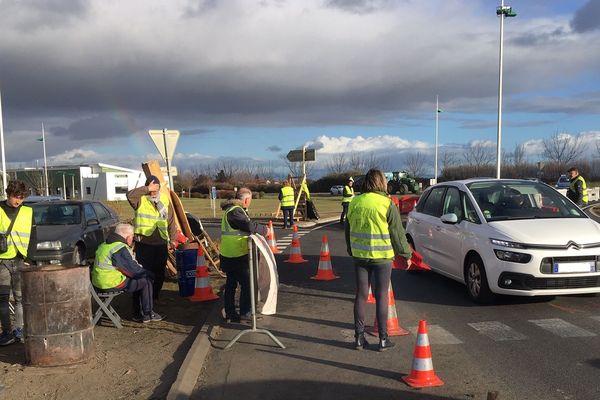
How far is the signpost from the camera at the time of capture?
9.97 meters

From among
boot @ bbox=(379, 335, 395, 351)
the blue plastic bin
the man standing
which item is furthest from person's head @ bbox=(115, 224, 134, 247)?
the man standing

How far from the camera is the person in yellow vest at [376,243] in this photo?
5.48 m

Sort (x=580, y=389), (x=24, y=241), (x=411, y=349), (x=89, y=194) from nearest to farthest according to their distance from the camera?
1. (x=580, y=389)
2. (x=411, y=349)
3. (x=24, y=241)
4. (x=89, y=194)

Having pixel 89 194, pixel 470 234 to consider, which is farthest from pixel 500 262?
pixel 89 194

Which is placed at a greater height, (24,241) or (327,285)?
(24,241)

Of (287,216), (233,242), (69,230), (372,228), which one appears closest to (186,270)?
(233,242)

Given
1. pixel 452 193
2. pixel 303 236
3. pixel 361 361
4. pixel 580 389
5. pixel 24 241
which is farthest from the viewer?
pixel 303 236

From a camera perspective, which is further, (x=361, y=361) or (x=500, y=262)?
(x=500, y=262)

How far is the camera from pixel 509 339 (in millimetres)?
5820

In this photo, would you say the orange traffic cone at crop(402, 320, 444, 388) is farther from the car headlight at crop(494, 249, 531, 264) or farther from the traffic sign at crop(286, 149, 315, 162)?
the traffic sign at crop(286, 149, 315, 162)

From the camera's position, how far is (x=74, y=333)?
17.3 feet

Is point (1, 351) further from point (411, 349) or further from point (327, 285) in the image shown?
point (327, 285)

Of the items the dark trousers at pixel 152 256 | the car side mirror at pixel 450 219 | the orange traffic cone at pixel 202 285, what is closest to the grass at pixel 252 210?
the orange traffic cone at pixel 202 285

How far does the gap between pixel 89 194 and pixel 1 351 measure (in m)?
86.1
